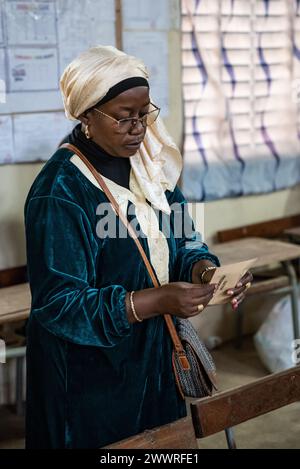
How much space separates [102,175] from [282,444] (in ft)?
5.82

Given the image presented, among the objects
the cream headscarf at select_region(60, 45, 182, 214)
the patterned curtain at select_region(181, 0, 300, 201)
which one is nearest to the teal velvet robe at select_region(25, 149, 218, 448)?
the cream headscarf at select_region(60, 45, 182, 214)

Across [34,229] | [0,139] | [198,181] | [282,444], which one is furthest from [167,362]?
[198,181]

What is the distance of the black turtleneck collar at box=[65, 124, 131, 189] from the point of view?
182 cm

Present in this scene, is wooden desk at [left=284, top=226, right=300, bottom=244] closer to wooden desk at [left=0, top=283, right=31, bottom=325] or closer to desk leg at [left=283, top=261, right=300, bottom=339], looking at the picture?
desk leg at [left=283, top=261, right=300, bottom=339]

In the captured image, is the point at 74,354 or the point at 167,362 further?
the point at 167,362

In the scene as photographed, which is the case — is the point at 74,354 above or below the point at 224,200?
above

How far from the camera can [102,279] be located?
178 cm

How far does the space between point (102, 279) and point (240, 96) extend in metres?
2.67

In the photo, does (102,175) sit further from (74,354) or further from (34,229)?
(74,354)

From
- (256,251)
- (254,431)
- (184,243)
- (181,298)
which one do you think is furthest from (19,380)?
(181,298)

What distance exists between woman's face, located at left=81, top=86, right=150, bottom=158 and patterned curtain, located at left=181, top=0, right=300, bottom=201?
227 cm

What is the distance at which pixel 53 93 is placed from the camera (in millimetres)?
3438

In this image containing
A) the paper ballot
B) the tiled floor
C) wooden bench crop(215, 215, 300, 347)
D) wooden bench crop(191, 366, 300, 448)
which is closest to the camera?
wooden bench crop(191, 366, 300, 448)

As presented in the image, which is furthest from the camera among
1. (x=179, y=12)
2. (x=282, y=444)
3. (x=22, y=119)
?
(x=179, y=12)
